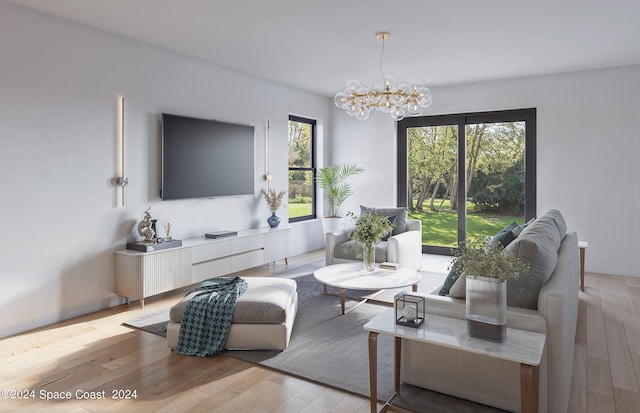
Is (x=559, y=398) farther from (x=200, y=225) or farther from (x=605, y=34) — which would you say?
(x=200, y=225)

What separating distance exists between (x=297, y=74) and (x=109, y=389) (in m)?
4.46

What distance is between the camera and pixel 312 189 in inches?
297

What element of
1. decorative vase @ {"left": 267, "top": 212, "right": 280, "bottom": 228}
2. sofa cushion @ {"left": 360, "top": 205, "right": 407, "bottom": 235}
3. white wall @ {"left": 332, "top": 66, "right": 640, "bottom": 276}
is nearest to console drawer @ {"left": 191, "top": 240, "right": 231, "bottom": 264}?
decorative vase @ {"left": 267, "top": 212, "right": 280, "bottom": 228}

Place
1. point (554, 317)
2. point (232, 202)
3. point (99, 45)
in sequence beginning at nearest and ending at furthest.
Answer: point (554, 317) < point (99, 45) < point (232, 202)

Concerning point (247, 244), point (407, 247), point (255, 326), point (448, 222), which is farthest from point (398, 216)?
point (255, 326)

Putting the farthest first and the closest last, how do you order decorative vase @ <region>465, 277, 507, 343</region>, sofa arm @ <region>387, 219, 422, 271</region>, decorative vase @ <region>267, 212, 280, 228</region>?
decorative vase @ <region>267, 212, 280, 228</region> → sofa arm @ <region>387, 219, 422, 271</region> → decorative vase @ <region>465, 277, 507, 343</region>

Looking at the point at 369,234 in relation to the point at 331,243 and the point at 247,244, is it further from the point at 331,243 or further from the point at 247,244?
the point at 247,244

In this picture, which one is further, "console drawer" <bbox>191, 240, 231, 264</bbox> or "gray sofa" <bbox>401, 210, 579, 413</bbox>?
"console drawer" <bbox>191, 240, 231, 264</bbox>

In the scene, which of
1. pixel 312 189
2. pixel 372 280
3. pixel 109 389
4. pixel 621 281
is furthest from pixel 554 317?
pixel 312 189

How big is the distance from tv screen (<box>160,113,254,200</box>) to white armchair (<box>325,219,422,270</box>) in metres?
1.46

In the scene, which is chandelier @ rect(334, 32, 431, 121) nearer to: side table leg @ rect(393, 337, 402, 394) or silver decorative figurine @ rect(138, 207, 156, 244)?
silver decorative figurine @ rect(138, 207, 156, 244)

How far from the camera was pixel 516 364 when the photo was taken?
7.24ft

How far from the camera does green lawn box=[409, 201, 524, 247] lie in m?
6.64

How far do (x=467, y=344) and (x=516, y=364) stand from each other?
1.23 ft
